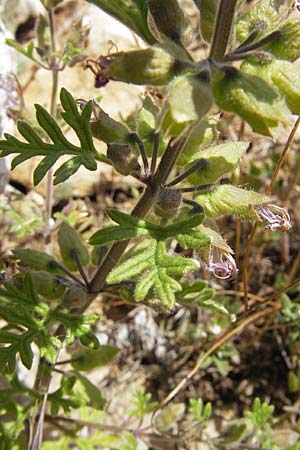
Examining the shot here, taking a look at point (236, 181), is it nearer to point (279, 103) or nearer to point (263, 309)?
point (263, 309)

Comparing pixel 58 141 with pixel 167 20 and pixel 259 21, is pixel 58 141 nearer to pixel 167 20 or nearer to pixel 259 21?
pixel 167 20

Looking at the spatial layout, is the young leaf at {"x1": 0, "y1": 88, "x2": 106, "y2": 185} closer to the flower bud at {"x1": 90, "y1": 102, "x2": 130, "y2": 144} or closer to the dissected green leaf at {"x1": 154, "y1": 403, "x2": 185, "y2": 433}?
the flower bud at {"x1": 90, "y1": 102, "x2": 130, "y2": 144}

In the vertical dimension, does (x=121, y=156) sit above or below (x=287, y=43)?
below

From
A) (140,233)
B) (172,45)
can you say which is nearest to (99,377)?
(140,233)

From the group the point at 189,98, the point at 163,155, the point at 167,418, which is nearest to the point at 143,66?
the point at 189,98

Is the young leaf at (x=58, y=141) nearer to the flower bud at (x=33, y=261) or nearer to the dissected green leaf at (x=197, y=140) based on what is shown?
the dissected green leaf at (x=197, y=140)

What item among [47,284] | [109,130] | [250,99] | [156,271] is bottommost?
[47,284]

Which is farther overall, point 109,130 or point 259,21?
point 109,130

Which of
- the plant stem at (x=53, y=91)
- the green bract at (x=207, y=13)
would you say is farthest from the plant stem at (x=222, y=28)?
the plant stem at (x=53, y=91)
